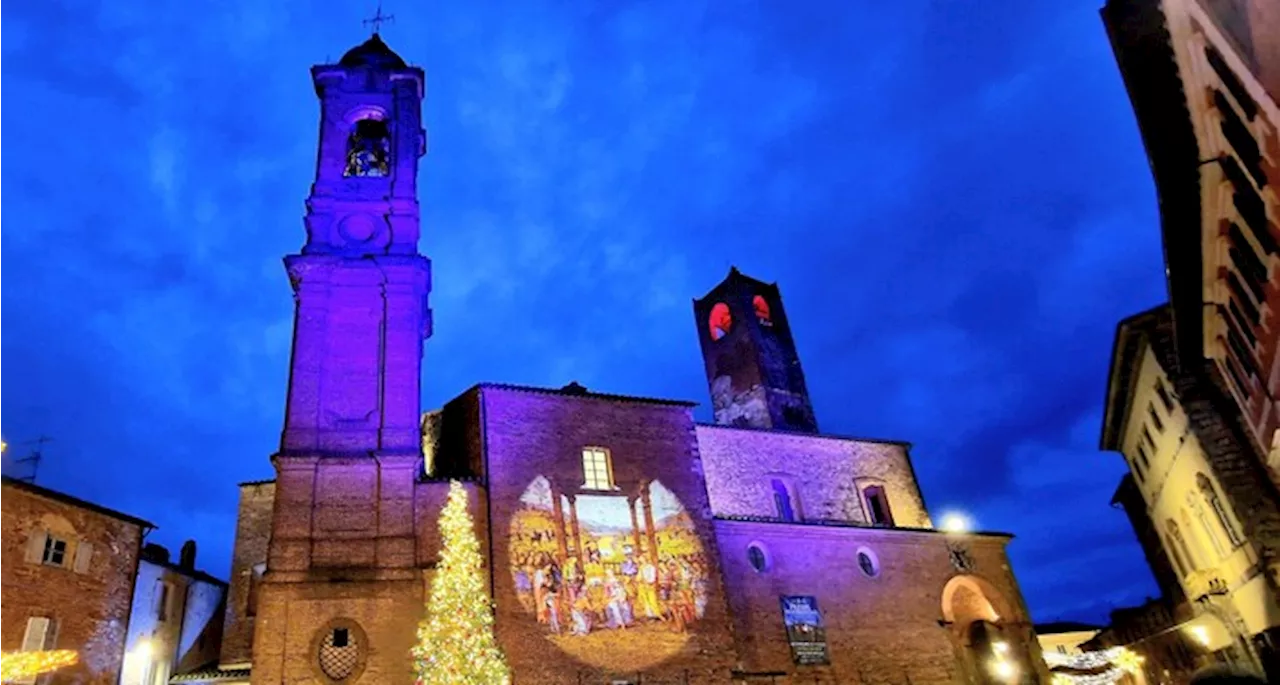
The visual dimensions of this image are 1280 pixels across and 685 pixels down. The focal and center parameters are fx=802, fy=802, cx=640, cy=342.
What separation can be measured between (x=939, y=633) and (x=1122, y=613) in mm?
20139

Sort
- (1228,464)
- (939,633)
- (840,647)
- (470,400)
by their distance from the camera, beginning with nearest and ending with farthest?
(1228,464) → (470,400) → (840,647) → (939,633)

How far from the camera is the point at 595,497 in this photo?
21.5 meters

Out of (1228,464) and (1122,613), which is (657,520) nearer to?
(1228,464)

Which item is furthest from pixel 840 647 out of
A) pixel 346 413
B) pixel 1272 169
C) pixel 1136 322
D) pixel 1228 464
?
pixel 1272 169

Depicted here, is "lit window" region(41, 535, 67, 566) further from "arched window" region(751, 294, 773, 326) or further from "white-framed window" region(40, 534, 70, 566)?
"arched window" region(751, 294, 773, 326)

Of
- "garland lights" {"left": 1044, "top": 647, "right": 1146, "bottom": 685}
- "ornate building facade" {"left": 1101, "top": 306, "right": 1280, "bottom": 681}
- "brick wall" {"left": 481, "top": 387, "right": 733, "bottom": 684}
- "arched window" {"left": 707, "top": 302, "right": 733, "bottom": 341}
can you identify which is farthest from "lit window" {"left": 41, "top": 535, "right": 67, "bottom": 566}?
"garland lights" {"left": 1044, "top": 647, "right": 1146, "bottom": 685}

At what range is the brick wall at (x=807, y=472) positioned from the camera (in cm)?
2748

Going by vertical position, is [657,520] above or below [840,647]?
above

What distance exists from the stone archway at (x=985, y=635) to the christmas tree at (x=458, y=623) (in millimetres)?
15475

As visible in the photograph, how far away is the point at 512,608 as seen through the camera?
18844 millimetres

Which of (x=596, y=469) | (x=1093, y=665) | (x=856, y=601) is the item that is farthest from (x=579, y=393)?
(x=1093, y=665)

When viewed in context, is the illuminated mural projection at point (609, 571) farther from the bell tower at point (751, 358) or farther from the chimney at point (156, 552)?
the bell tower at point (751, 358)

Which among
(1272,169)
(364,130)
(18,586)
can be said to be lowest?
(1272,169)

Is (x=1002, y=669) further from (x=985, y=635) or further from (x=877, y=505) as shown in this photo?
(x=877, y=505)
